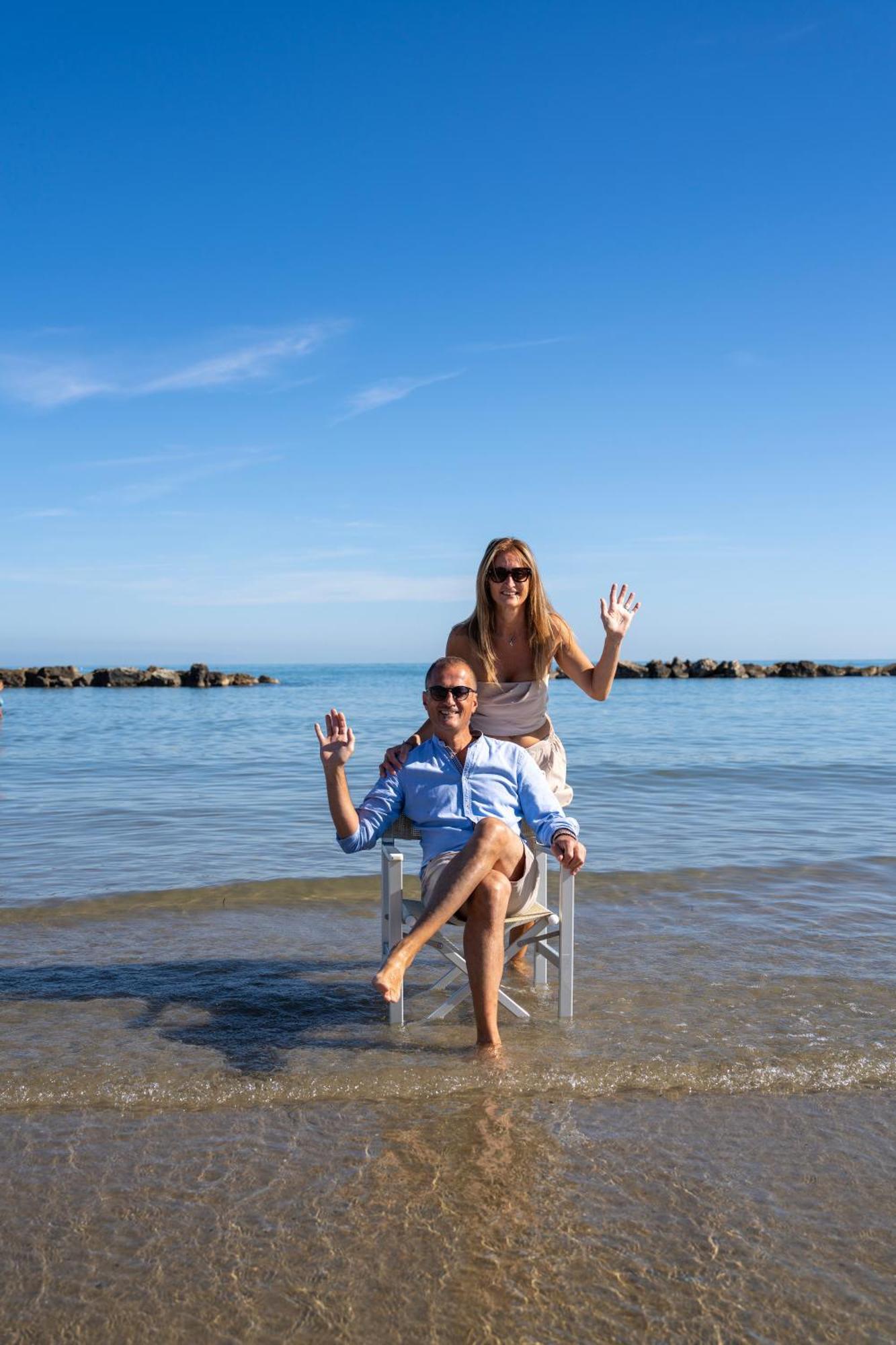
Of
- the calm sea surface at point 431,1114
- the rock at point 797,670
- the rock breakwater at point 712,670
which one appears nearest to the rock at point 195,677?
the rock breakwater at point 712,670

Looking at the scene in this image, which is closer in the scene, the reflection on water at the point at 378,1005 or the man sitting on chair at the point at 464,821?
the reflection on water at the point at 378,1005

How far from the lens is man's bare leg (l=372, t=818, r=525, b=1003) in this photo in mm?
4418

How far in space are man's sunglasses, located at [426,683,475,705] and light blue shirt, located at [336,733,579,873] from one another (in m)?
0.26

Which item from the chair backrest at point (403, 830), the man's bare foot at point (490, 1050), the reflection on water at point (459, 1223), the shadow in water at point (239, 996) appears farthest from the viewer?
the chair backrest at point (403, 830)

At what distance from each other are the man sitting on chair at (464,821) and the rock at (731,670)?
56885 mm

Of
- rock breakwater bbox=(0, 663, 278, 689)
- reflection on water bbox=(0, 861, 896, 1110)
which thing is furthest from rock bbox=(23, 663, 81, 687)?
reflection on water bbox=(0, 861, 896, 1110)

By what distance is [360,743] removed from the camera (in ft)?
68.9

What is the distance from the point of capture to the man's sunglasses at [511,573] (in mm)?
5371

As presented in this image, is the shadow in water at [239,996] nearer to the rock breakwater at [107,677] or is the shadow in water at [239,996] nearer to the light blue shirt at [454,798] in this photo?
the light blue shirt at [454,798]

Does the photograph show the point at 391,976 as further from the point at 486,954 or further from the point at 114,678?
the point at 114,678

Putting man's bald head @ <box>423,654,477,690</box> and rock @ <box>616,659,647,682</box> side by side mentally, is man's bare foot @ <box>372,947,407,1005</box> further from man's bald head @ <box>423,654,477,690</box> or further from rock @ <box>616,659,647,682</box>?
rock @ <box>616,659,647,682</box>

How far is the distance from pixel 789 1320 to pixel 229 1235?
155 cm

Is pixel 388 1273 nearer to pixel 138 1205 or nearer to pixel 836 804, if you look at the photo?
pixel 138 1205

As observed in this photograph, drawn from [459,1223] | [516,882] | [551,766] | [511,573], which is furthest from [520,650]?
[459,1223]
